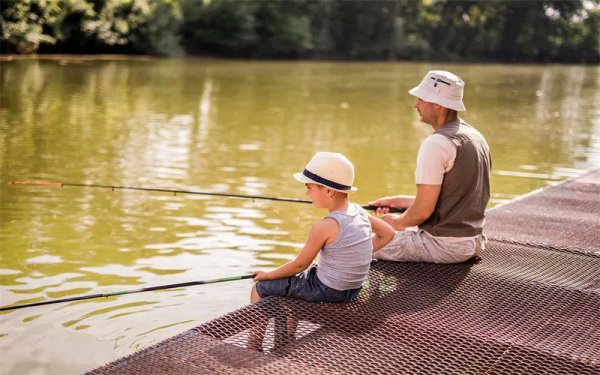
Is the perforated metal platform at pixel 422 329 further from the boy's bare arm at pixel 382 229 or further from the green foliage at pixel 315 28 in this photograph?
the green foliage at pixel 315 28

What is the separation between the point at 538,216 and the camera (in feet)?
20.0

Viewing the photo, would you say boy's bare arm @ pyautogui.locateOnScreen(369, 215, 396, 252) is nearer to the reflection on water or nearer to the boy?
the boy

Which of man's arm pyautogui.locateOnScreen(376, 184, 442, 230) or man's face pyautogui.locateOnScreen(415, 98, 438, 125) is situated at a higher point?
man's face pyautogui.locateOnScreen(415, 98, 438, 125)

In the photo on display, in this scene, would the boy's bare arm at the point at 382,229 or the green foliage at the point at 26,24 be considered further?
the green foliage at the point at 26,24

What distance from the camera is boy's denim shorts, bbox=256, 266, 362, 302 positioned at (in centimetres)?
376

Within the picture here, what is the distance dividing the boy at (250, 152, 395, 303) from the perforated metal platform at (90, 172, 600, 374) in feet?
0.24

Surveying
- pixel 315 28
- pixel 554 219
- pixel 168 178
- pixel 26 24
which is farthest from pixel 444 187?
pixel 315 28

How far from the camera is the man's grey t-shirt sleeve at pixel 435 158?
4184 millimetres

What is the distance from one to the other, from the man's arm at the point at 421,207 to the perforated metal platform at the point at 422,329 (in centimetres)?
26

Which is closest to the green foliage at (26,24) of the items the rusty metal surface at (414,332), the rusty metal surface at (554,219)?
the rusty metal surface at (554,219)

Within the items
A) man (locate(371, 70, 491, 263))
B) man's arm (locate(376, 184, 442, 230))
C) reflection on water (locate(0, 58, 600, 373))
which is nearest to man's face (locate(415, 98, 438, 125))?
man (locate(371, 70, 491, 263))

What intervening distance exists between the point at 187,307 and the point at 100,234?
5.95ft

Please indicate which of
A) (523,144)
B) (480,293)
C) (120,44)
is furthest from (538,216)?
(120,44)

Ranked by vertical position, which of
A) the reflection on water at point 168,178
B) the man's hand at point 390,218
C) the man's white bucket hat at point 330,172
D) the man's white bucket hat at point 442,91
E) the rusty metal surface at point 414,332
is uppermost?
the man's white bucket hat at point 442,91
